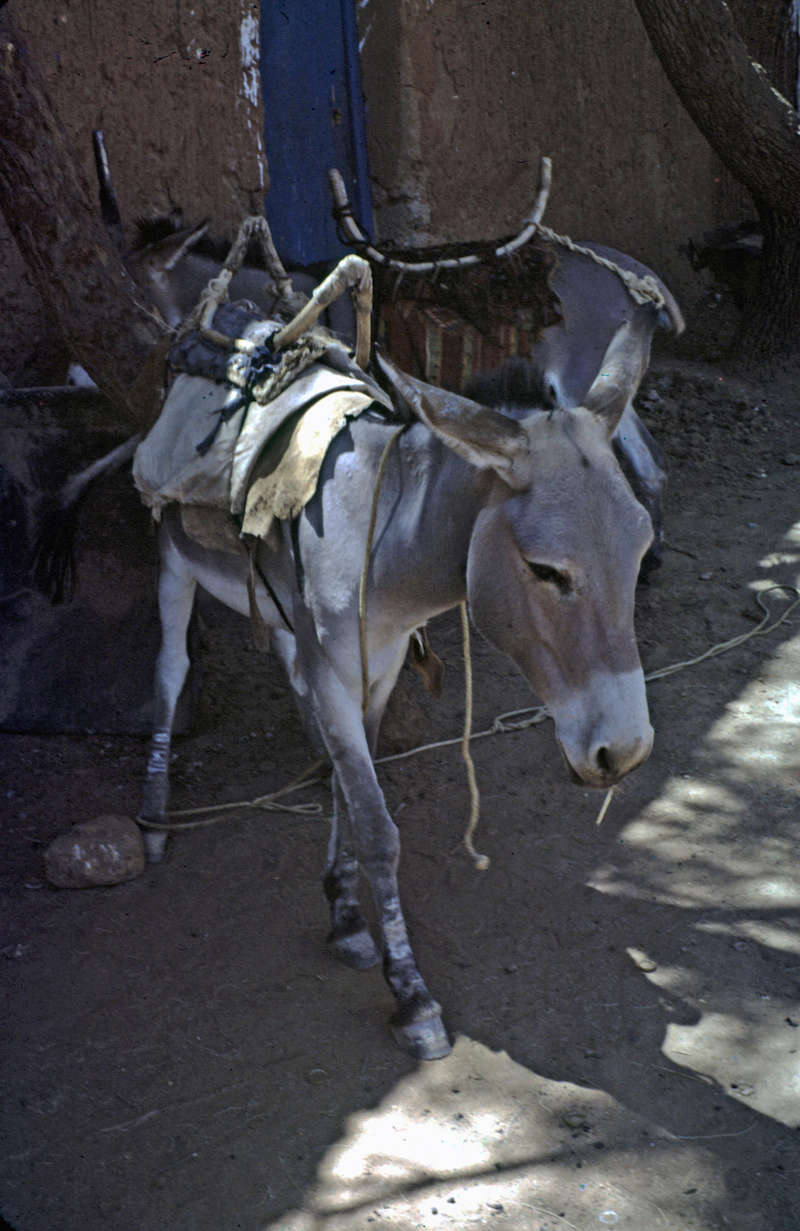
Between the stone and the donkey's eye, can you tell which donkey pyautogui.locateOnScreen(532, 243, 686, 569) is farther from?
the donkey's eye

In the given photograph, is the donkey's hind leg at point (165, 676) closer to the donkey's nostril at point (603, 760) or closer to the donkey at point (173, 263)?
the donkey at point (173, 263)

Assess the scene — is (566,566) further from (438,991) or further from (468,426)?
(438,991)

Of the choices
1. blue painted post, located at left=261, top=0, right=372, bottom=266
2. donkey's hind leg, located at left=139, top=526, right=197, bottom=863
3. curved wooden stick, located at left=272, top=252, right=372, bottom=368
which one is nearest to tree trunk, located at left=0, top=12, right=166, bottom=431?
donkey's hind leg, located at left=139, top=526, right=197, bottom=863

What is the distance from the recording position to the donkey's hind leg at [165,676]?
3.25 m

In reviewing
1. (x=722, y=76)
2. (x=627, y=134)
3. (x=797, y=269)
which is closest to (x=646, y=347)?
(x=722, y=76)

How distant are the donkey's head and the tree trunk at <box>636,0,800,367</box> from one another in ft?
16.9

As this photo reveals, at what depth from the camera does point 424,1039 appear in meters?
2.33

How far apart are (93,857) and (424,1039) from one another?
1175mm

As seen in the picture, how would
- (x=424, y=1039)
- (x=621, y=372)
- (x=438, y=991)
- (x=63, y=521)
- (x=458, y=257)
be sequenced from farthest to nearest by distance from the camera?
(x=458, y=257)
(x=63, y=521)
(x=438, y=991)
(x=424, y=1039)
(x=621, y=372)

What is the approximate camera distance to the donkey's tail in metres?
3.65

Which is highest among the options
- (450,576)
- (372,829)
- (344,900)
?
(450,576)

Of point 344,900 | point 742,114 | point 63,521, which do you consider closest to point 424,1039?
point 344,900

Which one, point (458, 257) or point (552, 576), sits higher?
point (458, 257)

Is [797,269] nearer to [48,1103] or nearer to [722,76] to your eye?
[722,76]
